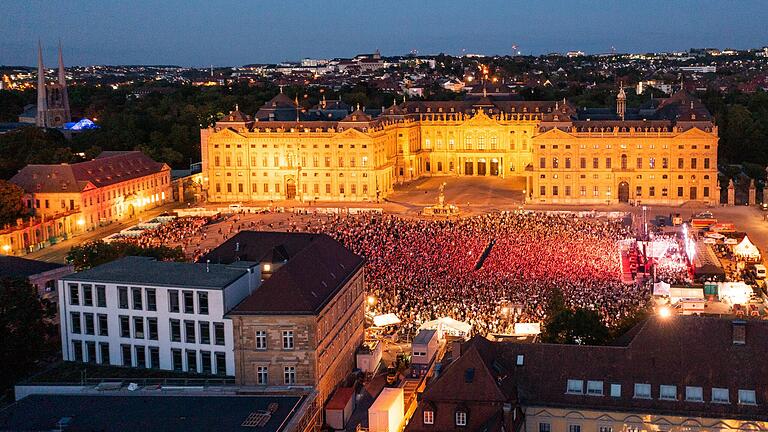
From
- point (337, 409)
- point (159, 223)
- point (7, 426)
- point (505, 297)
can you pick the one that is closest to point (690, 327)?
point (337, 409)

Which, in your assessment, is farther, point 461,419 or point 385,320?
point 385,320

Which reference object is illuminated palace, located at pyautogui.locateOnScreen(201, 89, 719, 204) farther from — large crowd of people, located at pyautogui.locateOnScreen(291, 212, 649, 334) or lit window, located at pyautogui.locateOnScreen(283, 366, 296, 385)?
lit window, located at pyautogui.locateOnScreen(283, 366, 296, 385)

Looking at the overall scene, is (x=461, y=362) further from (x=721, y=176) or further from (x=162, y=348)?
(x=721, y=176)

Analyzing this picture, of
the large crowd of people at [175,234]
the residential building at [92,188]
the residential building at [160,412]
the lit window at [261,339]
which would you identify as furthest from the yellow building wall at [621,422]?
the residential building at [92,188]

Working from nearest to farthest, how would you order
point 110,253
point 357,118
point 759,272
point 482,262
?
point 110,253 → point 759,272 → point 482,262 → point 357,118

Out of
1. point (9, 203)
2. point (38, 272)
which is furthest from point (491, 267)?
point (9, 203)

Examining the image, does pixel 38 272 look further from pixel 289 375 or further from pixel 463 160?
pixel 463 160

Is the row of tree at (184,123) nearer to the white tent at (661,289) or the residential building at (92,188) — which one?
the residential building at (92,188)
